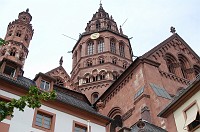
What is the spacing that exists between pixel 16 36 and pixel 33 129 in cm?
3593

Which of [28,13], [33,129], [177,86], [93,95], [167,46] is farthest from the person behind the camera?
[28,13]

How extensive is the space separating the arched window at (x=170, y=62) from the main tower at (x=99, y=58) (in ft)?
39.6

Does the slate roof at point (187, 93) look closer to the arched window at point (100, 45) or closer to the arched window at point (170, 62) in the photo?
the arched window at point (170, 62)

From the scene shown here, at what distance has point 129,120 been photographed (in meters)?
26.5

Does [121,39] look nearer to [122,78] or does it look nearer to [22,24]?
[22,24]

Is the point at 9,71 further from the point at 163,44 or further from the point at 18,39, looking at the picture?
the point at 18,39

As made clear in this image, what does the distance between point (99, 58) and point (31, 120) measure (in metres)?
32.1

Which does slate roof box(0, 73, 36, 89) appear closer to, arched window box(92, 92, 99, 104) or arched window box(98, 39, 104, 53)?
arched window box(92, 92, 99, 104)

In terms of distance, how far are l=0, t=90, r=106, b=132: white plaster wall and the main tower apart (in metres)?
23.4

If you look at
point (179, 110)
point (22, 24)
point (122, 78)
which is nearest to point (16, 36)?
point (22, 24)

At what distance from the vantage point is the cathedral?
55.5 ft

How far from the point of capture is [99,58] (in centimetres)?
4766

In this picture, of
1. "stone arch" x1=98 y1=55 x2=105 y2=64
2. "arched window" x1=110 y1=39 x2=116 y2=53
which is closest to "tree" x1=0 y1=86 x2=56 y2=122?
"stone arch" x1=98 y1=55 x2=105 y2=64

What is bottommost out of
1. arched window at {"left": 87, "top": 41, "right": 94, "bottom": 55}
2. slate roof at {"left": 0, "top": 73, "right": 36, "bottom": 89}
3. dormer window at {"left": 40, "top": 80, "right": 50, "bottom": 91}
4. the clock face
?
slate roof at {"left": 0, "top": 73, "right": 36, "bottom": 89}
